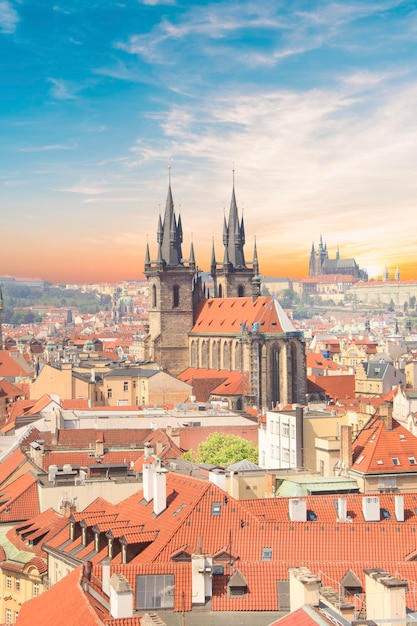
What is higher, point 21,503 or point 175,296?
point 175,296

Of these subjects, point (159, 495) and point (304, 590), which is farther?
point (159, 495)

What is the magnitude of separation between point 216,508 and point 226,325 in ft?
270

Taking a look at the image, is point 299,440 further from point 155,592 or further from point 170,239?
point 170,239

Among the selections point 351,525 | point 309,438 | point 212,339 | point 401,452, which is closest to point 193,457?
point 309,438

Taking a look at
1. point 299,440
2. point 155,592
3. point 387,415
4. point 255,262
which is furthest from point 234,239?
point 155,592

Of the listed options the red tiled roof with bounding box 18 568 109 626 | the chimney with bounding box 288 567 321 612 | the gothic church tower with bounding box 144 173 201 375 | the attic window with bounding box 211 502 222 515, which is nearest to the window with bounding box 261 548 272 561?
the attic window with bounding box 211 502 222 515

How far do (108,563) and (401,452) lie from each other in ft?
73.4

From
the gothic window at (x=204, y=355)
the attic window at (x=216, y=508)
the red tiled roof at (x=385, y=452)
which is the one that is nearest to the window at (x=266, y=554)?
the attic window at (x=216, y=508)

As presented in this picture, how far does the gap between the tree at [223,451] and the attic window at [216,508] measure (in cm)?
2993

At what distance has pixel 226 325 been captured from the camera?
11375 centimetres

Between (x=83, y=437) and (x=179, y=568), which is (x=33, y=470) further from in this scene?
(x=179, y=568)

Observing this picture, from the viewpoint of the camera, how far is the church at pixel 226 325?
4117 inches

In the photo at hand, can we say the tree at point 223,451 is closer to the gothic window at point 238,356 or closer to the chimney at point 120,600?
the chimney at point 120,600

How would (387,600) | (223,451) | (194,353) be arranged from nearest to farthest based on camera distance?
(387,600)
(223,451)
(194,353)
